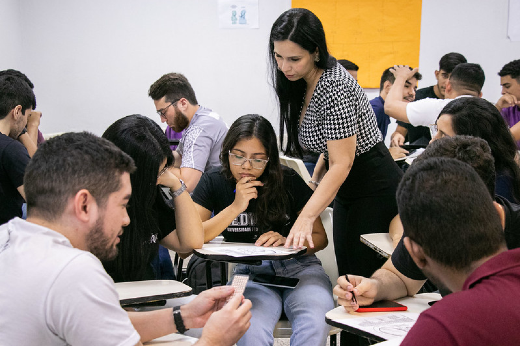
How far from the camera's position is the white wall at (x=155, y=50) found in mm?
5004

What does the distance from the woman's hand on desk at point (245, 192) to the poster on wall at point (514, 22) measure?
404 centimetres

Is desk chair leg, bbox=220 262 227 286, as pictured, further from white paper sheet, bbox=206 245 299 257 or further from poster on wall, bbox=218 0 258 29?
poster on wall, bbox=218 0 258 29

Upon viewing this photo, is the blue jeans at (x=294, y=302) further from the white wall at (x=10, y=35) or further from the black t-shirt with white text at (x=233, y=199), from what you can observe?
the white wall at (x=10, y=35)

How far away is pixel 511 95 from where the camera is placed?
370 cm

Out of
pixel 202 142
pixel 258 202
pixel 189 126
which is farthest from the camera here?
pixel 189 126

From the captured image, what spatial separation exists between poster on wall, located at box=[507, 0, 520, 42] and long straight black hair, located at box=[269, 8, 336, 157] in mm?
3754

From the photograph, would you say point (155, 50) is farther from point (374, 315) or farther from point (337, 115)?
point (374, 315)

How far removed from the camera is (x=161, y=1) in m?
5.00

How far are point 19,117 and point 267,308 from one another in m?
1.91

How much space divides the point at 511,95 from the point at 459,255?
127 inches

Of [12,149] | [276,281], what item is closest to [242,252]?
[276,281]

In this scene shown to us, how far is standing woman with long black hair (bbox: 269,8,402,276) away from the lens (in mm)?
2080

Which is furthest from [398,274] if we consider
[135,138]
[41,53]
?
[41,53]

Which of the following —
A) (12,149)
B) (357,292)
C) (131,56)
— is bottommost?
(357,292)
